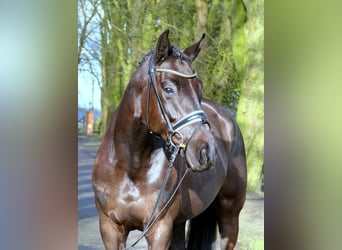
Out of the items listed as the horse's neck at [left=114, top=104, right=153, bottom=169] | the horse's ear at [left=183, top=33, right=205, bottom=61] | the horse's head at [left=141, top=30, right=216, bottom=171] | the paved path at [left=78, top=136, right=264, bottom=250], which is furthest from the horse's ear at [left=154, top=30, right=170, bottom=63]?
the paved path at [left=78, top=136, right=264, bottom=250]

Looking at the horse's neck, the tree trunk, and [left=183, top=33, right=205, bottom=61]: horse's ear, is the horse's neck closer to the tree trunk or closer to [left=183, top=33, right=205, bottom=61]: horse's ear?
[left=183, top=33, right=205, bottom=61]: horse's ear

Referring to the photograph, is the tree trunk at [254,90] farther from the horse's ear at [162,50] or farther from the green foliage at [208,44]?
the horse's ear at [162,50]

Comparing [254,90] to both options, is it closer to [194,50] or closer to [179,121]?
[194,50]

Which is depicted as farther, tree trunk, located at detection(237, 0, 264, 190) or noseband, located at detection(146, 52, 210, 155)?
tree trunk, located at detection(237, 0, 264, 190)

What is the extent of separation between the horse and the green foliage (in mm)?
541

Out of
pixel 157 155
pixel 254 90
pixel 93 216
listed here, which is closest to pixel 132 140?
pixel 157 155

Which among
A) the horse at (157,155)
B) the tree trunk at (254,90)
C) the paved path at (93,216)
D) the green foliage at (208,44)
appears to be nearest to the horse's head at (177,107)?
the horse at (157,155)

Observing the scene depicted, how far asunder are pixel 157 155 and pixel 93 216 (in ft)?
2.48

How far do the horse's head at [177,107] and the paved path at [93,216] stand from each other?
646mm

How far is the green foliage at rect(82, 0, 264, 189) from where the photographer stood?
2.40m

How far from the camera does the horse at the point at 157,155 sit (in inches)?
60.4

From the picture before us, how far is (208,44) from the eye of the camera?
2.53 metres
